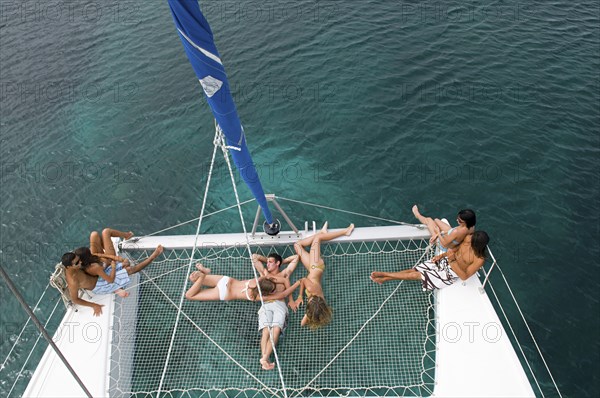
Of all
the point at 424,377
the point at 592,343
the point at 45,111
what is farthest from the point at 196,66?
the point at 45,111

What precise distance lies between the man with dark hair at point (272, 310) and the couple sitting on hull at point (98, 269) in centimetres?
227

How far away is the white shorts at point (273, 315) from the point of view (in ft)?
20.9

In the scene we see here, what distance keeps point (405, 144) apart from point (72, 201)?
951cm

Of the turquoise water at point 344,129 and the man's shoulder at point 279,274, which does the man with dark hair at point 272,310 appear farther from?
the turquoise water at point 344,129

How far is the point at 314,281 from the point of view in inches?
266

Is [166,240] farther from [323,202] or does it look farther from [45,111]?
[45,111]

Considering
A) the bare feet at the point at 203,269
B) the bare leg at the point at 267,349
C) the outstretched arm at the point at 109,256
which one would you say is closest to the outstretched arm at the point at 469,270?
the bare leg at the point at 267,349

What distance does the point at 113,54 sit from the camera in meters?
15.4

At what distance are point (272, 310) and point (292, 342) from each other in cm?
65

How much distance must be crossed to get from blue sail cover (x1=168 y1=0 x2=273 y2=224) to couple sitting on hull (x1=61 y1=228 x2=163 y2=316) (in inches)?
120

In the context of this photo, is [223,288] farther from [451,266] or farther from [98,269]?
[451,266]

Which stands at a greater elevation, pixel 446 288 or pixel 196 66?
pixel 196 66

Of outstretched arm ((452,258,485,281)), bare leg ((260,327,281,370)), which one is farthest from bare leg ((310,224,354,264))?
outstretched arm ((452,258,485,281))

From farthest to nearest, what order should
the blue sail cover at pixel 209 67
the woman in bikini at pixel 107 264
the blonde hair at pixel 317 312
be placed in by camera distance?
the woman in bikini at pixel 107 264 < the blonde hair at pixel 317 312 < the blue sail cover at pixel 209 67
